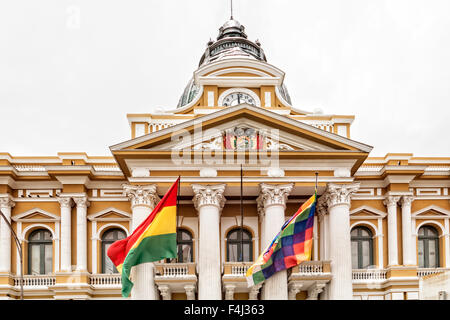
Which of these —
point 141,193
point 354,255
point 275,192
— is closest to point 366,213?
point 354,255

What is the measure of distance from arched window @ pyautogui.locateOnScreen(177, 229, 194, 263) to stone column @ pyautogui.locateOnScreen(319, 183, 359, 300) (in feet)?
23.0

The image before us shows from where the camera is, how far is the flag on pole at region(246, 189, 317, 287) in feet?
79.0

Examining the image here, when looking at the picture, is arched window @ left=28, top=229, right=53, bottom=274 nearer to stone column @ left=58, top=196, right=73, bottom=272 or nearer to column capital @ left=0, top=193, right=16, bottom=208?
stone column @ left=58, top=196, right=73, bottom=272

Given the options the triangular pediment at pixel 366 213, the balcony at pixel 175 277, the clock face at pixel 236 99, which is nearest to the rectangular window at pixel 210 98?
the clock face at pixel 236 99

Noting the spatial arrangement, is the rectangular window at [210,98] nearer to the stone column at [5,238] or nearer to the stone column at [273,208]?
the stone column at [273,208]

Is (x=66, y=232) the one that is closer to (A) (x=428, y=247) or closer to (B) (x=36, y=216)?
(B) (x=36, y=216)

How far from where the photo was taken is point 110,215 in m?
29.9

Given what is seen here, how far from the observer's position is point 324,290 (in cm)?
2697

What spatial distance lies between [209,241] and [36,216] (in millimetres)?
10059

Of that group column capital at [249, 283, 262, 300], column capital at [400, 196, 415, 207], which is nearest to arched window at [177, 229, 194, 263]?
column capital at [249, 283, 262, 300]

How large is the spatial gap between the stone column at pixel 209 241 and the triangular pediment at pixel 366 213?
7.62 meters
